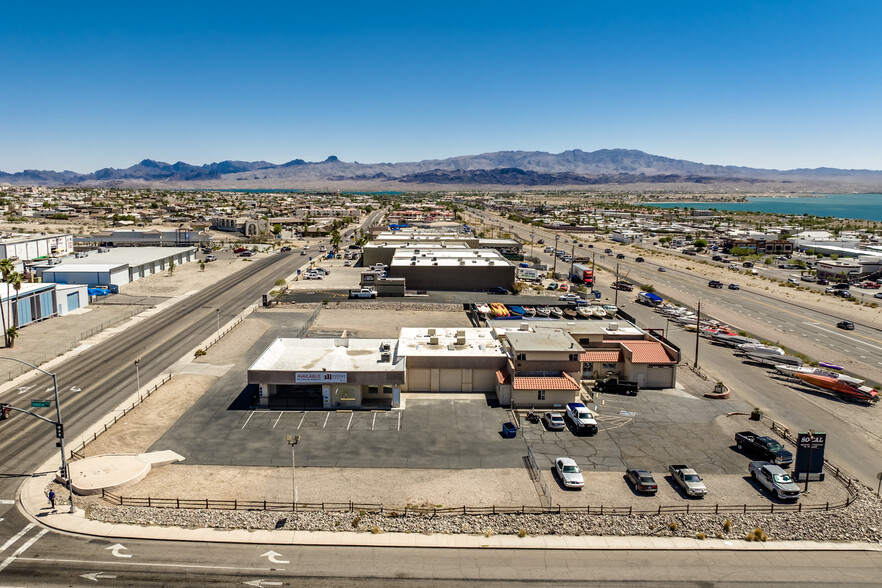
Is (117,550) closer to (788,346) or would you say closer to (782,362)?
(782,362)

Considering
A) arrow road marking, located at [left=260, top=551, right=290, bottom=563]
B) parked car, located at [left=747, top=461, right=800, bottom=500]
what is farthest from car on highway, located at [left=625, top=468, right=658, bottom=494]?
arrow road marking, located at [left=260, top=551, right=290, bottom=563]

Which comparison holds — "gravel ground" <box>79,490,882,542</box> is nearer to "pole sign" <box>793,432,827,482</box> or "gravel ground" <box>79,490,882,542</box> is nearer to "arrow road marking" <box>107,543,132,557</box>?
"arrow road marking" <box>107,543,132,557</box>

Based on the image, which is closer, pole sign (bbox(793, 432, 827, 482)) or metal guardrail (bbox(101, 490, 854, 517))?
metal guardrail (bbox(101, 490, 854, 517))

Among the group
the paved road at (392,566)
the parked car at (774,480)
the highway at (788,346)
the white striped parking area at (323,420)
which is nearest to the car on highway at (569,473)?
the paved road at (392,566)

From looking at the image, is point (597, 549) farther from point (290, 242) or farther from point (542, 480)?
point (290, 242)

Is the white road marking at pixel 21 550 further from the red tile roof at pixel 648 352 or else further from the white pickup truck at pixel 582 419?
the red tile roof at pixel 648 352

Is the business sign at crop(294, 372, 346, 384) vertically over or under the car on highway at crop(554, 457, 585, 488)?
over

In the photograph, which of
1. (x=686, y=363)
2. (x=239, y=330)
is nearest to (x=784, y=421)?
(x=686, y=363)
